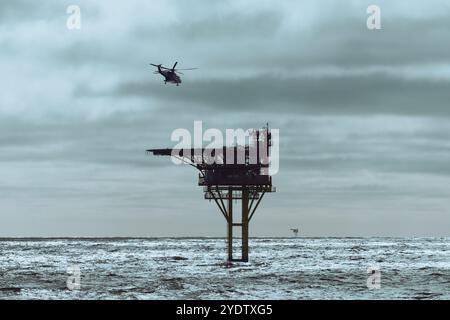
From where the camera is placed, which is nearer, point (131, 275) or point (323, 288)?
point (323, 288)

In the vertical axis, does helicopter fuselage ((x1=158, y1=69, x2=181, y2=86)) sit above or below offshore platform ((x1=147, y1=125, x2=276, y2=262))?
above

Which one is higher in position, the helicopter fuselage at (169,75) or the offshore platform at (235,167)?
the helicopter fuselage at (169,75)

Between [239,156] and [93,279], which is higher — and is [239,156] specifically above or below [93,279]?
above
